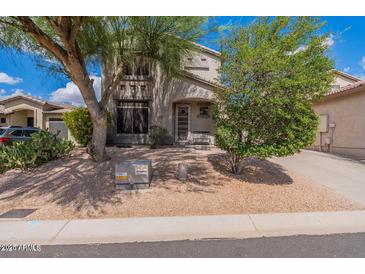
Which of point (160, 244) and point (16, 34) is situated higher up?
point (16, 34)

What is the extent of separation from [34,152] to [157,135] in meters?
5.96

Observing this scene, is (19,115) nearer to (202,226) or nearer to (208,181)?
(208,181)

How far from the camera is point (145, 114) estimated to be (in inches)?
551

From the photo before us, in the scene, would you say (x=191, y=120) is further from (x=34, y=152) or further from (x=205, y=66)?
(x=34, y=152)

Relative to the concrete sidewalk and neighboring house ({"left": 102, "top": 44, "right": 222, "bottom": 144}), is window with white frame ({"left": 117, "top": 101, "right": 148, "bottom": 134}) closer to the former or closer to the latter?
neighboring house ({"left": 102, "top": 44, "right": 222, "bottom": 144})

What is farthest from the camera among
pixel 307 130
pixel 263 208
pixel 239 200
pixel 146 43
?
pixel 146 43

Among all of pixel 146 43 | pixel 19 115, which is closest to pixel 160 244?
pixel 146 43

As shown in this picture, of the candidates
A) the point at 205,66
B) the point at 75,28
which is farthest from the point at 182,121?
the point at 75,28

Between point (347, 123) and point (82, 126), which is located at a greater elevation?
point (347, 123)

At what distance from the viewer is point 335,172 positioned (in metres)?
8.70

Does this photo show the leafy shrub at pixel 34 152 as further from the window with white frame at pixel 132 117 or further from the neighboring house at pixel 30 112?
the neighboring house at pixel 30 112

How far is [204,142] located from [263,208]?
8.45 metres

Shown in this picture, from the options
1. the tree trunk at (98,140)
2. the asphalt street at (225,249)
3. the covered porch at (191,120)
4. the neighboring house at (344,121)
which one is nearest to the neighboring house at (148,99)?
the covered porch at (191,120)

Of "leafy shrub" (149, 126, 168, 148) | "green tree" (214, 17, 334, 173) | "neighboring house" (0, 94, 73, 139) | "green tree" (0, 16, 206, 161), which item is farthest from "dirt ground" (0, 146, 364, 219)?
"neighboring house" (0, 94, 73, 139)
